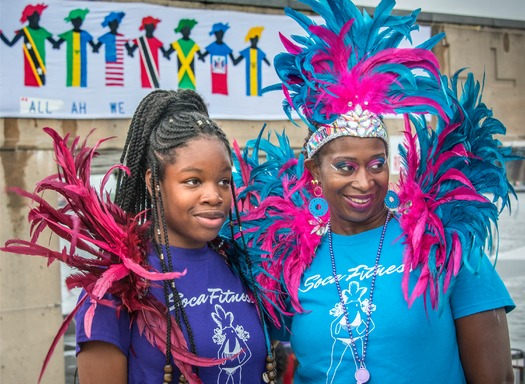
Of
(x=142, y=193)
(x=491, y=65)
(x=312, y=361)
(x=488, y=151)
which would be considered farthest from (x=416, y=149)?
(x=491, y=65)

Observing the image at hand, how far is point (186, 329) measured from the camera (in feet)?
6.41

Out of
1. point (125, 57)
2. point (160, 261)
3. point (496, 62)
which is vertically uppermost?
point (496, 62)

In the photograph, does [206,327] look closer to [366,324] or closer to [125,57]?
[366,324]

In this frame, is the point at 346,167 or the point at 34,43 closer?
the point at 346,167

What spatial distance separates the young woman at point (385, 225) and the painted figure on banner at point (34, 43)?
3.15m

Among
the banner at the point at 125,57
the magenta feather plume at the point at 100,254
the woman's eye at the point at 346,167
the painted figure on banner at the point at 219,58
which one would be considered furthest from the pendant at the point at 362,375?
the painted figure on banner at the point at 219,58

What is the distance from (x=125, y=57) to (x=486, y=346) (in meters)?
3.99

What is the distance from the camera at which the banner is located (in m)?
5.03

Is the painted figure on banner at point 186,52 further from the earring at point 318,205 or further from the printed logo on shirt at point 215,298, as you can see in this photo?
the printed logo on shirt at point 215,298

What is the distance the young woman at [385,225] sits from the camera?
214 cm

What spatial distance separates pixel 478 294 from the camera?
2.14m

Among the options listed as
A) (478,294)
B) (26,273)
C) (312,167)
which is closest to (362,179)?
(312,167)

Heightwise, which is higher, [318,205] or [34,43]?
[34,43]

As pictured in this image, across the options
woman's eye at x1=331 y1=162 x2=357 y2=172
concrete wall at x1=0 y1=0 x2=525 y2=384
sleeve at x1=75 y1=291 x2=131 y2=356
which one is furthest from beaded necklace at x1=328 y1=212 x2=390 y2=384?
concrete wall at x1=0 y1=0 x2=525 y2=384
